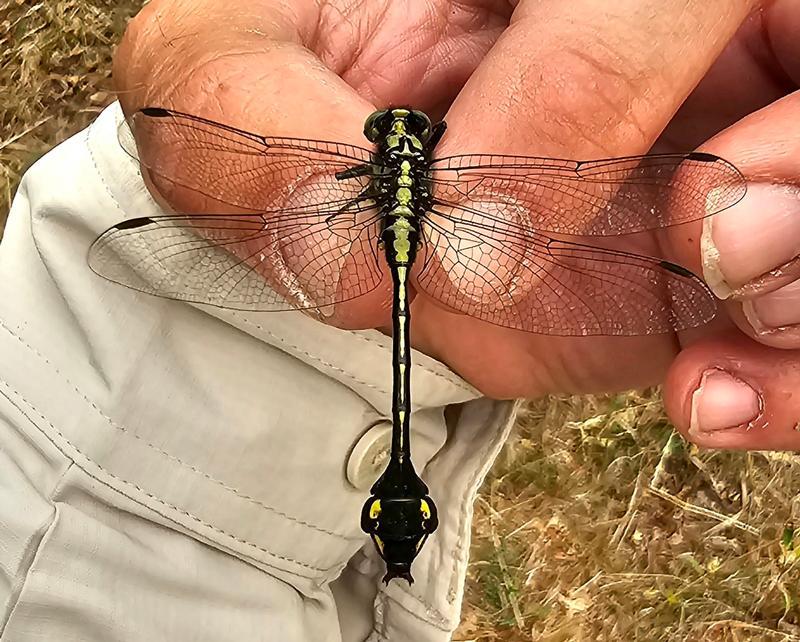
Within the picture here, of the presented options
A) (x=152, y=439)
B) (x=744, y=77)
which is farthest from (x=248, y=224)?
(x=744, y=77)

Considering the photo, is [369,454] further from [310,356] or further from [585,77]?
[585,77]

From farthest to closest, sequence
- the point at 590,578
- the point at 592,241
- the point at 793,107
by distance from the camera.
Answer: the point at 590,578
the point at 592,241
the point at 793,107

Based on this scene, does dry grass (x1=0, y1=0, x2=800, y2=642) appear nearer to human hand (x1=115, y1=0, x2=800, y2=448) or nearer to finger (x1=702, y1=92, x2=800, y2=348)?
human hand (x1=115, y1=0, x2=800, y2=448)

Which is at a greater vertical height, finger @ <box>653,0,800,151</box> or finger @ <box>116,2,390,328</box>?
finger @ <box>653,0,800,151</box>

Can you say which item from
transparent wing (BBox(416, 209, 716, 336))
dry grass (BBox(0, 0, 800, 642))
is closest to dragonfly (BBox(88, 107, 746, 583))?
transparent wing (BBox(416, 209, 716, 336))

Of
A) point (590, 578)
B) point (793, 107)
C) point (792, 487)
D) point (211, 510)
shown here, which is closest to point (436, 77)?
point (793, 107)

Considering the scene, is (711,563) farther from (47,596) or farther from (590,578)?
(47,596)
